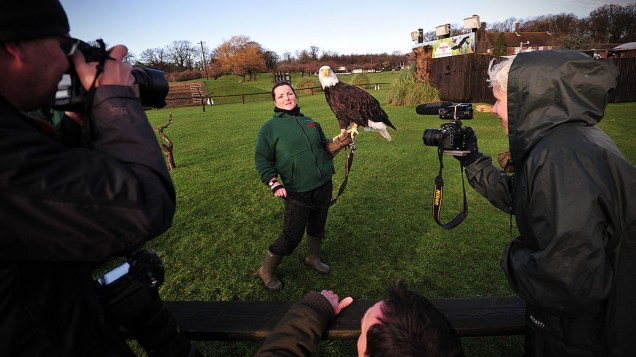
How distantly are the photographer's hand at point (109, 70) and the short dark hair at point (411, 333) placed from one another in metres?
1.18

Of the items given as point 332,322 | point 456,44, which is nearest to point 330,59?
point 456,44

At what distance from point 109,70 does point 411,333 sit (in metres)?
1.30

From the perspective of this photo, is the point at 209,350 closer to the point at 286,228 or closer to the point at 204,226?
the point at 286,228

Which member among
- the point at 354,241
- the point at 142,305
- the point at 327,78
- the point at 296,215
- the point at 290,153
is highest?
the point at 327,78

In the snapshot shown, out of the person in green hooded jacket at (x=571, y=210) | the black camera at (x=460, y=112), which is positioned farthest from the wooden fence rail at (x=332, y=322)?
the black camera at (x=460, y=112)

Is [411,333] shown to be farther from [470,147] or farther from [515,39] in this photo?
[515,39]

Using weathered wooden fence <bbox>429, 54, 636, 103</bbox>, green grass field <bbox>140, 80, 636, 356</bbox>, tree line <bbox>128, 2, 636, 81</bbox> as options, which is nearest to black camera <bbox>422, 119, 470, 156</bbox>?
green grass field <bbox>140, 80, 636, 356</bbox>

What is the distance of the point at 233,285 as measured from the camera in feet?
12.5

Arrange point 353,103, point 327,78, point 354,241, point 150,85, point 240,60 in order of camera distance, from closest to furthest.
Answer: point 150,85, point 354,241, point 353,103, point 327,78, point 240,60

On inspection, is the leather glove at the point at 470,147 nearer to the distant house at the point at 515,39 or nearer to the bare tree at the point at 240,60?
the bare tree at the point at 240,60

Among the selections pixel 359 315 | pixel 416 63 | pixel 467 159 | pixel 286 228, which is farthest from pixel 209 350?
pixel 416 63

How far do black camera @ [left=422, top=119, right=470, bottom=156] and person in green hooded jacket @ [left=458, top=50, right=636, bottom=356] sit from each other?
787mm

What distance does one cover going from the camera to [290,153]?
3496mm

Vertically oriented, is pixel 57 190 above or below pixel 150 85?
below
